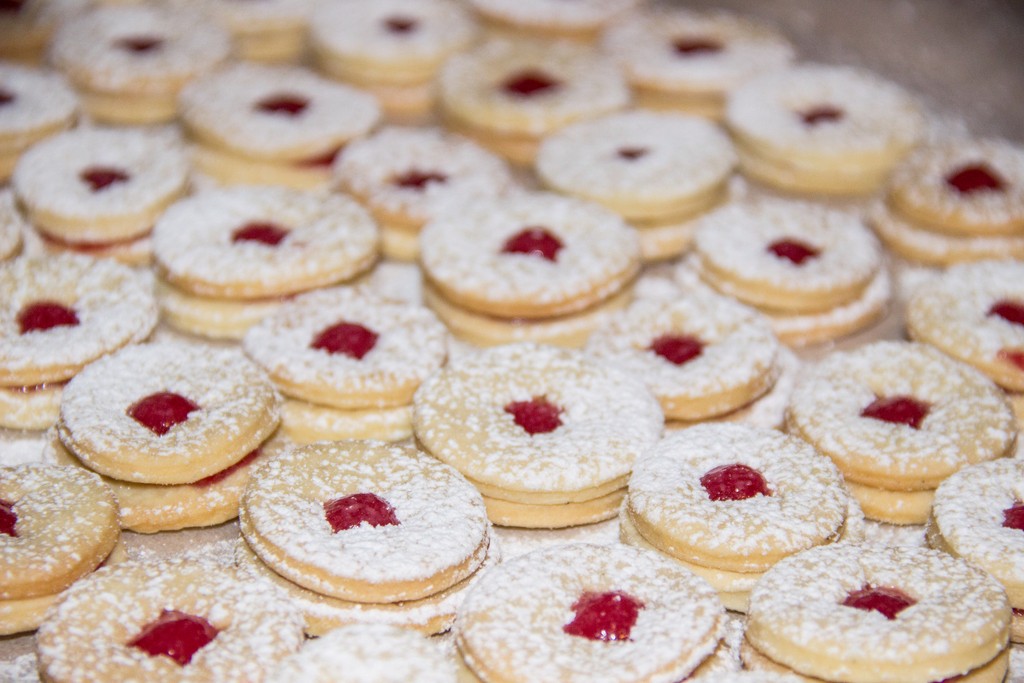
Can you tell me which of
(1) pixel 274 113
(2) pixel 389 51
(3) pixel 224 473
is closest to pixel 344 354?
(3) pixel 224 473

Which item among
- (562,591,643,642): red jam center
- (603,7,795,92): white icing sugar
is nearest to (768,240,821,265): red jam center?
(603,7,795,92): white icing sugar

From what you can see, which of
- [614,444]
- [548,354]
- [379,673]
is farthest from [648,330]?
[379,673]

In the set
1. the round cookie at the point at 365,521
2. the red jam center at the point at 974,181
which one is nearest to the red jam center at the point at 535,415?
the round cookie at the point at 365,521

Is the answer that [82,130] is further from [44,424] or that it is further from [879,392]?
[879,392]

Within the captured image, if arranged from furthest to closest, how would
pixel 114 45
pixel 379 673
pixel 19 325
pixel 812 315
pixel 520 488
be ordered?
1. pixel 114 45
2. pixel 812 315
3. pixel 19 325
4. pixel 520 488
5. pixel 379 673

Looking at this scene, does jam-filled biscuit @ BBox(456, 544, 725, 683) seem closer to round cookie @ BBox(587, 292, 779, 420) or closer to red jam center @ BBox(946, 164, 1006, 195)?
round cookie @ BBox(587, 292, 779, 420)

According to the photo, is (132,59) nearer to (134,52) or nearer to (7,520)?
(134,52)
